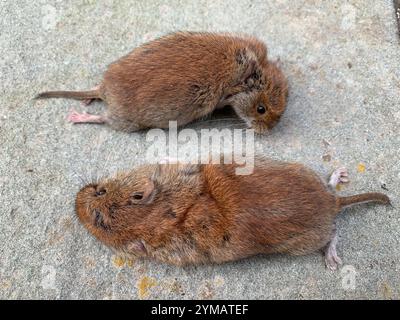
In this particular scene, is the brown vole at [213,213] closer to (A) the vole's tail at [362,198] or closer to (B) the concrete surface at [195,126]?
(A) the vole's tail at [362,198]

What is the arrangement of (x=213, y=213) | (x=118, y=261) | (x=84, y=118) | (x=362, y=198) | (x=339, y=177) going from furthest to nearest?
(x=84, y=118) → (x=339, y=177) → (x=118, y=261) → (x=362, y=198) → (x=213, y=213)

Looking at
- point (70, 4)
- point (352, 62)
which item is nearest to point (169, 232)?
point (352, 62)

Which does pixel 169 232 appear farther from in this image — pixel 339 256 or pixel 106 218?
pixel 339 256

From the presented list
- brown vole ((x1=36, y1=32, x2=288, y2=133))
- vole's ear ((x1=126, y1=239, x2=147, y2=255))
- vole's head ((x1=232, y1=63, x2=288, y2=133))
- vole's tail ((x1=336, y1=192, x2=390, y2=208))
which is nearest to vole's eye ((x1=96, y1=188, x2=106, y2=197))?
vole's ear ((x1=126, y1=239, x2=147, y2=255))

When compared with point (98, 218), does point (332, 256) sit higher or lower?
lower

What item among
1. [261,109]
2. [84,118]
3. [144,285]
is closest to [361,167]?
[261,109]

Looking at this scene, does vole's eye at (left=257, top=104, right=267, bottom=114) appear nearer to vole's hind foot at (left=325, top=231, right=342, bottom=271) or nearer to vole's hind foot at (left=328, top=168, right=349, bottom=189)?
vole's hind foot at (left=328, top=168, right=349, bottom=189)

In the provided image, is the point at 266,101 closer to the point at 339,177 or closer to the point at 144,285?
the point at 339,177

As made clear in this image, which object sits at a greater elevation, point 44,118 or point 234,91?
point 234,91
